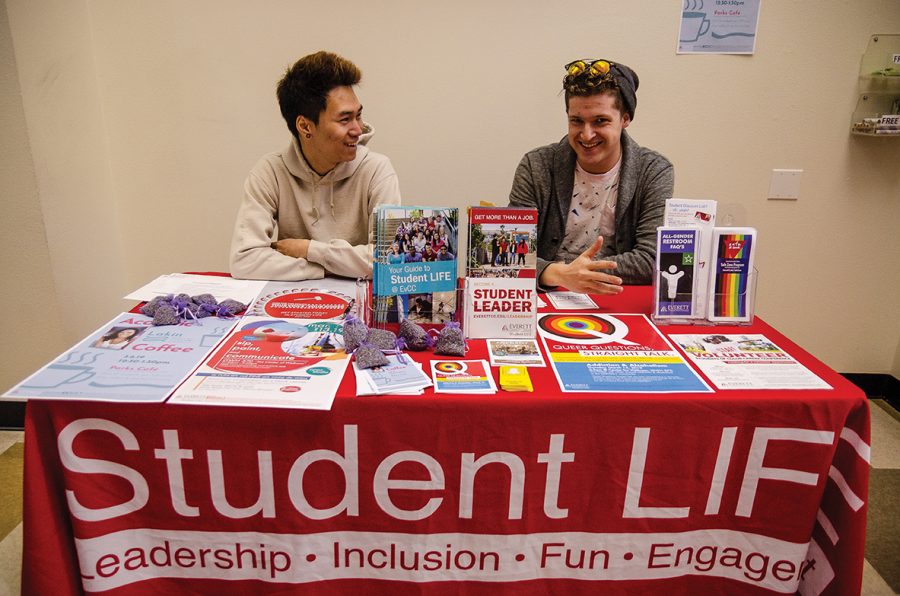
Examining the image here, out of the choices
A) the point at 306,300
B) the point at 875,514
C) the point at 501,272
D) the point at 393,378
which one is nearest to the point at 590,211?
the point at 501,272

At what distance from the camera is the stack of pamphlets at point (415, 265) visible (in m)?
1.31

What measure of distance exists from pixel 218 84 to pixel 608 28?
5.61ft

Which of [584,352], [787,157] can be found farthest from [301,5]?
[787,157]

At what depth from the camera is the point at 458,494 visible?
117 centimetres

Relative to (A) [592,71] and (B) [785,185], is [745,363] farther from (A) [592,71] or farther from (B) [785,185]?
(B) [785,185]

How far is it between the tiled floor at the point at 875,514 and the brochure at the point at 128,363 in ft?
3.00

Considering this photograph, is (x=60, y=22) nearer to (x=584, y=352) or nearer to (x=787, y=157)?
(x=584, y=352)

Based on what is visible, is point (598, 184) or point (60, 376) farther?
point (598, 184)

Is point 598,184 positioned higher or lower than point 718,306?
higher

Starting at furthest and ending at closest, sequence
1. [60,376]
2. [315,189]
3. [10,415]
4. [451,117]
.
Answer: [451,117] → [10,415] → [315,189] → [60,376]

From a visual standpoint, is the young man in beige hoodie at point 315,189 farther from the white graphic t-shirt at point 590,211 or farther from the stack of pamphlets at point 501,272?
the white graphic t-shirt at point 590,211

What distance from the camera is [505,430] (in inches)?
44.2

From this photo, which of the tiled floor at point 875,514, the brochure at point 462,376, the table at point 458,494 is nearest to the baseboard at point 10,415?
the tiled floor at point 875,514

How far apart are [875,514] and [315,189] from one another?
2297mm
